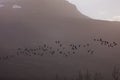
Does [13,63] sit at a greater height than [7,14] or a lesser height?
lesser

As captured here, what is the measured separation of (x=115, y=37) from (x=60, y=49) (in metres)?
1.98

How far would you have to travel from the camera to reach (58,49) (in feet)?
35.4

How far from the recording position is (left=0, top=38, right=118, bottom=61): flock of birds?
10586mm

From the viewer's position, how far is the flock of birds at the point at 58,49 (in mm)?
10586

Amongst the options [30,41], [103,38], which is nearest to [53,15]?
[30,41]

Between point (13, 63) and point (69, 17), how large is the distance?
8.70ft

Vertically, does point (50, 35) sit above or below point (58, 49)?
above

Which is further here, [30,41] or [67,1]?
[67,1]

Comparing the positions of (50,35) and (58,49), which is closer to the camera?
(58,49)

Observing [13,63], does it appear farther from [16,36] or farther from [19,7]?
[19,7]

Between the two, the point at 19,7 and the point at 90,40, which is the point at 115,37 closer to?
the point at 90,40

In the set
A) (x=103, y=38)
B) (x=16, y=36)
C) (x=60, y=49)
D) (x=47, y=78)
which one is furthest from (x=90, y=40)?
(x=16, y=36)

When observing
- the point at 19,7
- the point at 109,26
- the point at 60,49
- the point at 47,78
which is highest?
the point at 19,7

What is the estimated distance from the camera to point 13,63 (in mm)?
11078
